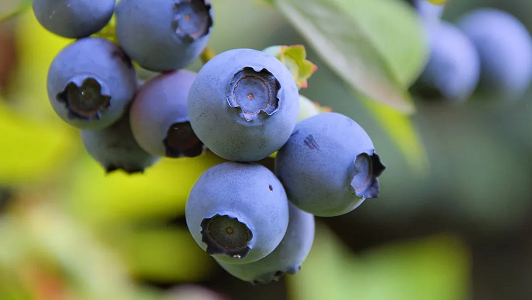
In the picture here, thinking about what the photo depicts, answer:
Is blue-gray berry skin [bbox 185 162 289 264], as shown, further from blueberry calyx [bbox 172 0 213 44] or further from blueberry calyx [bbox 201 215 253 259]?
blueberry calyx [bbox 172 0 213 44]

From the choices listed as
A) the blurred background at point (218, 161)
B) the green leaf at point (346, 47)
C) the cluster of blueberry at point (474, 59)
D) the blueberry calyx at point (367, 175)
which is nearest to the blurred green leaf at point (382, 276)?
the blurred background at point (218, 161)

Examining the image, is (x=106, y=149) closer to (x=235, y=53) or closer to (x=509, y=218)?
(x=235, y=53)

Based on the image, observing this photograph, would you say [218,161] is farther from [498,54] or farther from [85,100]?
[498,54]

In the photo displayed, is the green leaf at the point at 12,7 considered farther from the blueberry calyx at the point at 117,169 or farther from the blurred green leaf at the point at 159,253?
the blurred green leaf at the point at 159,253

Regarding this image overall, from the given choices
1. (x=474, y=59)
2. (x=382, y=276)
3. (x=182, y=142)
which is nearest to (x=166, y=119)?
(x=182, y=142)

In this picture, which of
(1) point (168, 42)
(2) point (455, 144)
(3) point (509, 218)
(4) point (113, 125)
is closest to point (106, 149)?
(4) point (113, 125)

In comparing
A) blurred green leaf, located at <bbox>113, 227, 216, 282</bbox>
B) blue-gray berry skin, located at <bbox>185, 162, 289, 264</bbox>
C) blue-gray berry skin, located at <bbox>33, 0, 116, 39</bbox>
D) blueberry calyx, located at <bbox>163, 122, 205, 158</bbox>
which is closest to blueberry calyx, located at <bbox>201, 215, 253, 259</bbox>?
blue-gray berry skin, located at <bbox>185, 162, 289, 264</bbox>
